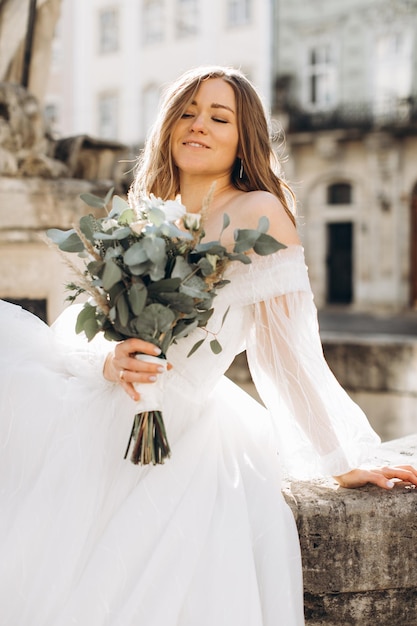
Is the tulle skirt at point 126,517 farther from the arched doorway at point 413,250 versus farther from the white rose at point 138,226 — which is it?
the arched doorway at point 413,250

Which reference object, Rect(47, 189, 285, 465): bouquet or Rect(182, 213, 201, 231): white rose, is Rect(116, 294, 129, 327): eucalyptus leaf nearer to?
Rect(47, 189, 285, 465): bouquet

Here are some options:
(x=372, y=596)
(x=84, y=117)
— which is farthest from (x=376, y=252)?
(x=372, y=596)

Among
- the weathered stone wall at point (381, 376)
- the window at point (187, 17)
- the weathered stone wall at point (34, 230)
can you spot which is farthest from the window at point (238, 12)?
the weathered stone wall at point (34, 230)

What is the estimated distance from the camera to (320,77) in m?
22.5

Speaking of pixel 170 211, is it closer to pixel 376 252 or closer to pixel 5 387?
pixel 5 387

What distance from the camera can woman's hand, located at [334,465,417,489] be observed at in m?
2.33

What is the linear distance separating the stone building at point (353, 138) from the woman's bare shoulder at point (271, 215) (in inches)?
727

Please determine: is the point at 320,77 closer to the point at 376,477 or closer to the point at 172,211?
the point at 376,477

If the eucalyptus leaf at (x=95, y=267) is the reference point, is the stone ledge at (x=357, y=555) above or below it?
below

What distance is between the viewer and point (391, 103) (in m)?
21.2

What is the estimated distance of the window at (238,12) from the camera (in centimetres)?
2378

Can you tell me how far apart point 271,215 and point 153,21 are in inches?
1011

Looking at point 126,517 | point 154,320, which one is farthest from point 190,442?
point 154,320

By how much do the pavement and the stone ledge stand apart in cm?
1208
